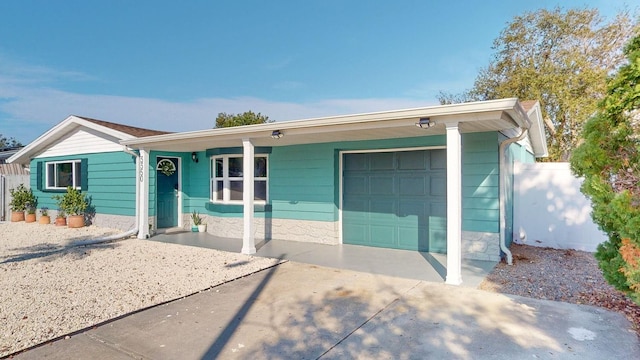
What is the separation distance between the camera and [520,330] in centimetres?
333

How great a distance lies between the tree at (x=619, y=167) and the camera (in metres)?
2.82

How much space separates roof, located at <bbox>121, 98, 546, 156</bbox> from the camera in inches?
175

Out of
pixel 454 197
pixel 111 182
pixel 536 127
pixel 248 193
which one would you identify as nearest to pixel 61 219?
pixel 111 182

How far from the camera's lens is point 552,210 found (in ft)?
24.7

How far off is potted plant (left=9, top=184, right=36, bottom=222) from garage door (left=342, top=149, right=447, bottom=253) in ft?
37.7

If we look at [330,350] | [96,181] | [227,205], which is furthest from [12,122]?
[330,350]

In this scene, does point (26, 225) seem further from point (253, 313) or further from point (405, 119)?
point (405, 119)

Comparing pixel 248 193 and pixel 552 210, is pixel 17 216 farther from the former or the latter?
pixel 552 210

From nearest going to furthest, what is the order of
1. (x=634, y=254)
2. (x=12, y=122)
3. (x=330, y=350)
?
(x=634, y=254), (x=330, y=350), (x=12, y=122)

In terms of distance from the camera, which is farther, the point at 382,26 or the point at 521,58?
the point at 521,58

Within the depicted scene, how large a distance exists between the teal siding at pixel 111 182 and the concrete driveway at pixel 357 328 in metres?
6.46

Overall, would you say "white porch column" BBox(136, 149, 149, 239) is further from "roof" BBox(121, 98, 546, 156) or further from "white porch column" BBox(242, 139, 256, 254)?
"white porch column" BBox(242, 139, 256, 254)

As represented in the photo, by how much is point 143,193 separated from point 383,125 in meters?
6.32

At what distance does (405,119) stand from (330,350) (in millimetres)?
3209
